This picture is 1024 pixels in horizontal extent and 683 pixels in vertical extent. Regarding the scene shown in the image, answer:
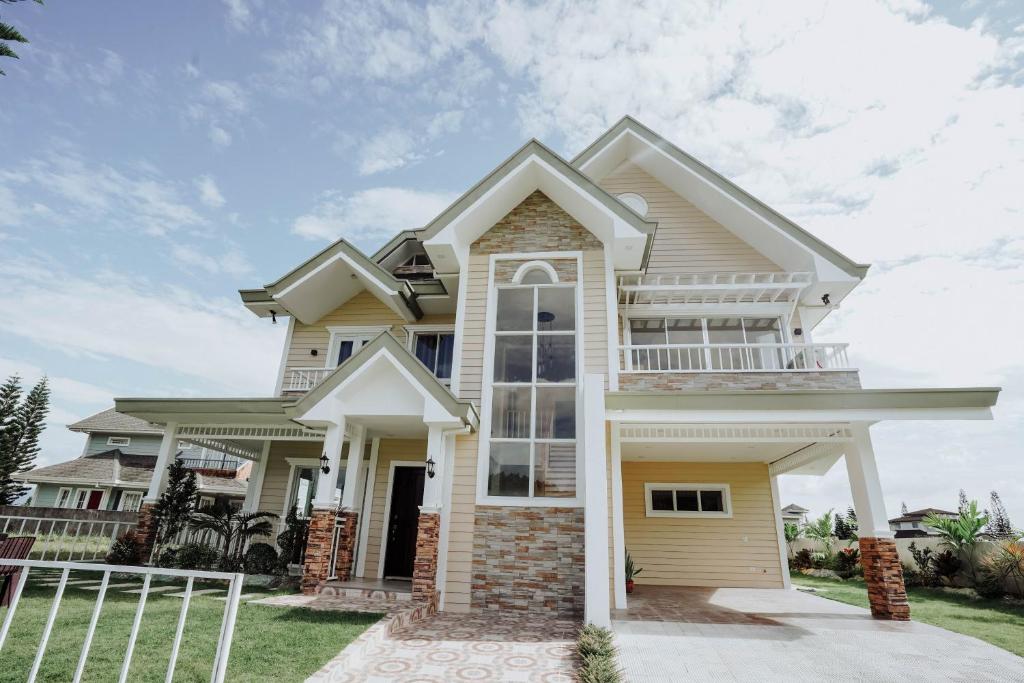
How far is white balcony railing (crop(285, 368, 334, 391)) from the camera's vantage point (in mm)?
12211

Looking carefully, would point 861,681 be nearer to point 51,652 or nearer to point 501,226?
point 51,652

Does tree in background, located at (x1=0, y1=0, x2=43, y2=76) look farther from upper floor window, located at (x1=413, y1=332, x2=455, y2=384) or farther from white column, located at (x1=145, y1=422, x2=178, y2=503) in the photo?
upper floor window, located at (x1=413, y1=332, x2=455, y2=384)

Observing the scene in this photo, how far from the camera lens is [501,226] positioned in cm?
1107

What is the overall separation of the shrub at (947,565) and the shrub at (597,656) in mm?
11441

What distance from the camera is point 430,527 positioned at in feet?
27.1

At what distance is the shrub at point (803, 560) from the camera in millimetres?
19141

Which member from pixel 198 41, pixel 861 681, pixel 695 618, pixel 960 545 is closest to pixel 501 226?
pixel 198 41

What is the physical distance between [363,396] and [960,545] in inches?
579

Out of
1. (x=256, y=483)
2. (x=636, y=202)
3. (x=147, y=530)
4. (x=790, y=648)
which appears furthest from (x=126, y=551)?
(x=636, y=202)

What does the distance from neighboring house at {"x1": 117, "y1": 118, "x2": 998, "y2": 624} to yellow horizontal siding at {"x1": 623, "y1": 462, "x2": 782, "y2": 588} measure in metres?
0.05

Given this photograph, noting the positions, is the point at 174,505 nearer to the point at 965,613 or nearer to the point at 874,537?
the point at 874,537

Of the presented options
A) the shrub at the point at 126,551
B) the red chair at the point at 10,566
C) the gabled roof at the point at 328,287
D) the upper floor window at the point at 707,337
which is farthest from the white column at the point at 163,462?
the upper floor window at the point at 707,337

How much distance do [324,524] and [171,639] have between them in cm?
310

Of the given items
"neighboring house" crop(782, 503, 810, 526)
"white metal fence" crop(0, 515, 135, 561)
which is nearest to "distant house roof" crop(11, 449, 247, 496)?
"white metal fence" crop(0, 515, 135, 561)
